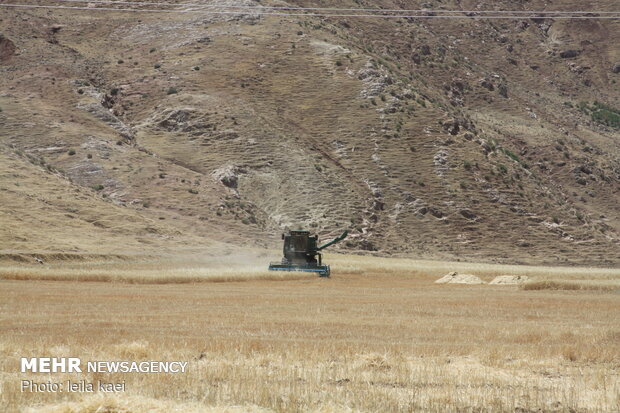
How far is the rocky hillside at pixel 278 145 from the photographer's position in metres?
83.3

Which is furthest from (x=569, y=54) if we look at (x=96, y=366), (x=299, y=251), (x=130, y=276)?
(x=96, y=366)

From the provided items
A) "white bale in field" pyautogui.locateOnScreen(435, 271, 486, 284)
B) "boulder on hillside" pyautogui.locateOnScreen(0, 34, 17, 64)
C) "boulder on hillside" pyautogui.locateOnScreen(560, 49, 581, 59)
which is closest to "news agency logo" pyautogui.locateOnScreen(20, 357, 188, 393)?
"white bale in field" pyautogui.locateOnScreen(435, 271, 486, 284)

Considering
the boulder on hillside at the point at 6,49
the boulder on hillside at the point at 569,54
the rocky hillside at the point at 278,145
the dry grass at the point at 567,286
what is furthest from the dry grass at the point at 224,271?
the boulder on hillside at the point at 569,54

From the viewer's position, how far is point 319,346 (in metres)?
20.1

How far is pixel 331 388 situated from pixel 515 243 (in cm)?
7527

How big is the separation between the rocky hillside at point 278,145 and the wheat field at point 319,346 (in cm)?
3098

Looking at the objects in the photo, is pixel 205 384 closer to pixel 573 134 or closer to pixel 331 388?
pixel 331 388

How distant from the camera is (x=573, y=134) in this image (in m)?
126

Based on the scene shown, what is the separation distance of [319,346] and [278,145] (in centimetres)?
7595

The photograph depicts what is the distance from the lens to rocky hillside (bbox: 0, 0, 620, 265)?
83312mm

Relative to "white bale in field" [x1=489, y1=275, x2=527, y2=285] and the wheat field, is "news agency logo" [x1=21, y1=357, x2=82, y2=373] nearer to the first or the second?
the wheat field

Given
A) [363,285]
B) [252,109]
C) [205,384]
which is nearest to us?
[205,384]

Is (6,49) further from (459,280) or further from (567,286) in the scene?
(567,286)

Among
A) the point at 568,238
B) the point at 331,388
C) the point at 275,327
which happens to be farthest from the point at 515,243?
the point at 331,388
